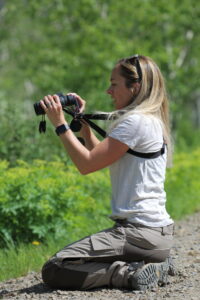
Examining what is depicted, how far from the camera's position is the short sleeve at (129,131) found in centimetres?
387

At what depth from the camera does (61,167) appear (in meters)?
6.23

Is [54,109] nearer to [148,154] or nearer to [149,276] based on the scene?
[148,154]

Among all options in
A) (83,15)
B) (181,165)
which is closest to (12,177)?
(181,165)

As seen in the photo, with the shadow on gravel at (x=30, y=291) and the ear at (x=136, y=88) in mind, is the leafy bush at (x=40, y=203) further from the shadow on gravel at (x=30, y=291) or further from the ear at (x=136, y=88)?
the ear at (x=136, y=88)

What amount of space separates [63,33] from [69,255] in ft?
35.8

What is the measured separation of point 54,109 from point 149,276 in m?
1.21

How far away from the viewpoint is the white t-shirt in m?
3.90

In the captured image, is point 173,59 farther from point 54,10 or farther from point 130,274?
point 130,274

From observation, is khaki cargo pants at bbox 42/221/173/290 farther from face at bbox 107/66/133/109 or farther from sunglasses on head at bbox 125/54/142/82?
sunglasses on head at bbox 125/54/142/82

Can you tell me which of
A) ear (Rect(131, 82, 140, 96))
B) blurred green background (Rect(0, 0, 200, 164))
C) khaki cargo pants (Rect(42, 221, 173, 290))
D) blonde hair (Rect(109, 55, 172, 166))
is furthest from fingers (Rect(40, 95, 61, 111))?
blurred green background (Rect(0, 0, 200, 164))

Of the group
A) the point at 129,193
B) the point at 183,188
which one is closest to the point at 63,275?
the point at 129,193

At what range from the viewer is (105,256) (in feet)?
13.0

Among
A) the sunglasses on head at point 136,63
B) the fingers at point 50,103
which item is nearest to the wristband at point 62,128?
the fingers at point 50,103

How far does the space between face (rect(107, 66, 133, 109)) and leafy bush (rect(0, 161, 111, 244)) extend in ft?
5.15
